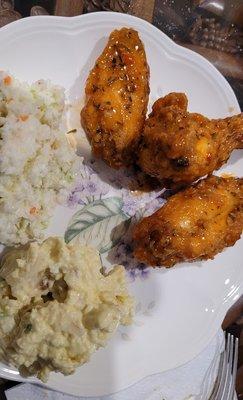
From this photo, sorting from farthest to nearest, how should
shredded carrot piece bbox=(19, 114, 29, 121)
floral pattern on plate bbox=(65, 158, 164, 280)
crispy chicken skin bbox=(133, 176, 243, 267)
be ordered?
floral pattern on plate bbox=(65, 158, 164, 280), crispy chicken skin bbox=(133, 176, 243, 267), shredded carrot piece bbox=(19, 114, 29, 121)

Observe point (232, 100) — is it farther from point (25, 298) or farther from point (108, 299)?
point (25, 298)

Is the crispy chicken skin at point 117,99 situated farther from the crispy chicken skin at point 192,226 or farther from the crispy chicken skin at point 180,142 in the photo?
the crispy chicken skin at point 192,226

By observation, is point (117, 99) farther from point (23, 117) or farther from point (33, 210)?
point (33, 210)

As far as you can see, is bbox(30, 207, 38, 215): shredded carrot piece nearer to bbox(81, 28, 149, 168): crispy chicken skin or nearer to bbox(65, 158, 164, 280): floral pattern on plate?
bbox(65, 158, 164, 280): floral pattern on plate

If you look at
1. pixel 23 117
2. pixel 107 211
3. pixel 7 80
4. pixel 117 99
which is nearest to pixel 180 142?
pixel 117 99

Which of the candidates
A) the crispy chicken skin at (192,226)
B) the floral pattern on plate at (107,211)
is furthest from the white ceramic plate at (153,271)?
the crispy chicken skin at (192,226)

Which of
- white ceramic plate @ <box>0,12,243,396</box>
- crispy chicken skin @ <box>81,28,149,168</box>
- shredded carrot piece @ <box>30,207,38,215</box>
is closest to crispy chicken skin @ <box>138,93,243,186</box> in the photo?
crispy chicken skin @ <box>81,28,149,168</box>
